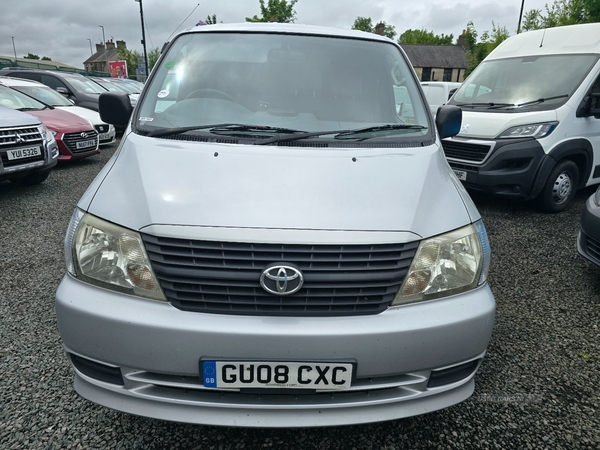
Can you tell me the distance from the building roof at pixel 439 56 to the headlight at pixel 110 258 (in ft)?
220

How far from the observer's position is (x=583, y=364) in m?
2.47

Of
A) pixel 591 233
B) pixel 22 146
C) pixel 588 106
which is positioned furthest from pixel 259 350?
pixel 22 146

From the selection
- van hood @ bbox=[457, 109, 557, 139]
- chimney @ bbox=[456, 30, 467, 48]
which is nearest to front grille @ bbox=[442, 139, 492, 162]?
van hood @ bbox=[457, 109, 557, 139]

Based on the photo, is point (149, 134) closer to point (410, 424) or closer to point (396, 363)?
point (396, 363)

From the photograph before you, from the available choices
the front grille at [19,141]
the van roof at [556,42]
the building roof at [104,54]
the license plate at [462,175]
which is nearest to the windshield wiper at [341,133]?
the license plate at [462,175]

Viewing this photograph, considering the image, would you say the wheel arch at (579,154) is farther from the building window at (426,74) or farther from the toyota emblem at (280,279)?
the building window at (426,74)

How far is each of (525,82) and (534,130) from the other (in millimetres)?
974

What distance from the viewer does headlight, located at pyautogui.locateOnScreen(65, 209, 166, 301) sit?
1559mm

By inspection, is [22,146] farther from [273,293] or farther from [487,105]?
[487,105]

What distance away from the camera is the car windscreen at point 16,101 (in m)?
7.27

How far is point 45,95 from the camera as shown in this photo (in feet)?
30.3

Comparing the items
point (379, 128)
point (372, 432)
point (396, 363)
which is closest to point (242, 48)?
point (379, 128)

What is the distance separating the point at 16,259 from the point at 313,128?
3.06 metres

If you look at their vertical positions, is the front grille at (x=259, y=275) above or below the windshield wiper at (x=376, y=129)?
below
